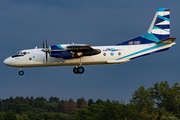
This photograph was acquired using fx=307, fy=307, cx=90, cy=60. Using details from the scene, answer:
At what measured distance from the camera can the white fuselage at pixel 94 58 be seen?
36.2m

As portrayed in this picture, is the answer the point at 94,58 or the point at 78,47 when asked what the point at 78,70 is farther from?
the point at 78,47

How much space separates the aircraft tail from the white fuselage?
181cm

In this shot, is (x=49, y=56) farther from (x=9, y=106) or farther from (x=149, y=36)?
(x=9, y=106)

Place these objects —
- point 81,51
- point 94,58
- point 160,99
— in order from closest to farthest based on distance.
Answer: point 81,51 < point 94,58 < point 160,99

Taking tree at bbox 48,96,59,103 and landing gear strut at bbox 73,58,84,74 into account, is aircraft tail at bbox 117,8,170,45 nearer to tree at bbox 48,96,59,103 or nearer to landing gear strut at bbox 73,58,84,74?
landing gear strut at bbox 73,58,84,74

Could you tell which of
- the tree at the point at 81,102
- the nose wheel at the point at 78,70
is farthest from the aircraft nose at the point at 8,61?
the tree at the point at 81,102

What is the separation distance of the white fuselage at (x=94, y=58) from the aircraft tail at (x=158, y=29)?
181 centimetres

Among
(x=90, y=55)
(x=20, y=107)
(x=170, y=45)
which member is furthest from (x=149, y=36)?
(x=20, y=107)

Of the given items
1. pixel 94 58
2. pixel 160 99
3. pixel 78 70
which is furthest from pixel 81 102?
pixel 94 58

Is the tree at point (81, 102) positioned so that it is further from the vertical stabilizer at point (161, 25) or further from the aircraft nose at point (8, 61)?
the aircraft nose at point (8, 61)

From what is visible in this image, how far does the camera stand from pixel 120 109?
77312 mm

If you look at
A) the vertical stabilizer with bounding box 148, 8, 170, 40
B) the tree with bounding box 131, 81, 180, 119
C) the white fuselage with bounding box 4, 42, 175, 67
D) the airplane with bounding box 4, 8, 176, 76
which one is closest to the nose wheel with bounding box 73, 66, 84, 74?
the airplane with bounding box 4, 8, 176, 76

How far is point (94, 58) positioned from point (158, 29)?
9648mm

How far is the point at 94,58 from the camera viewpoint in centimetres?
3631
